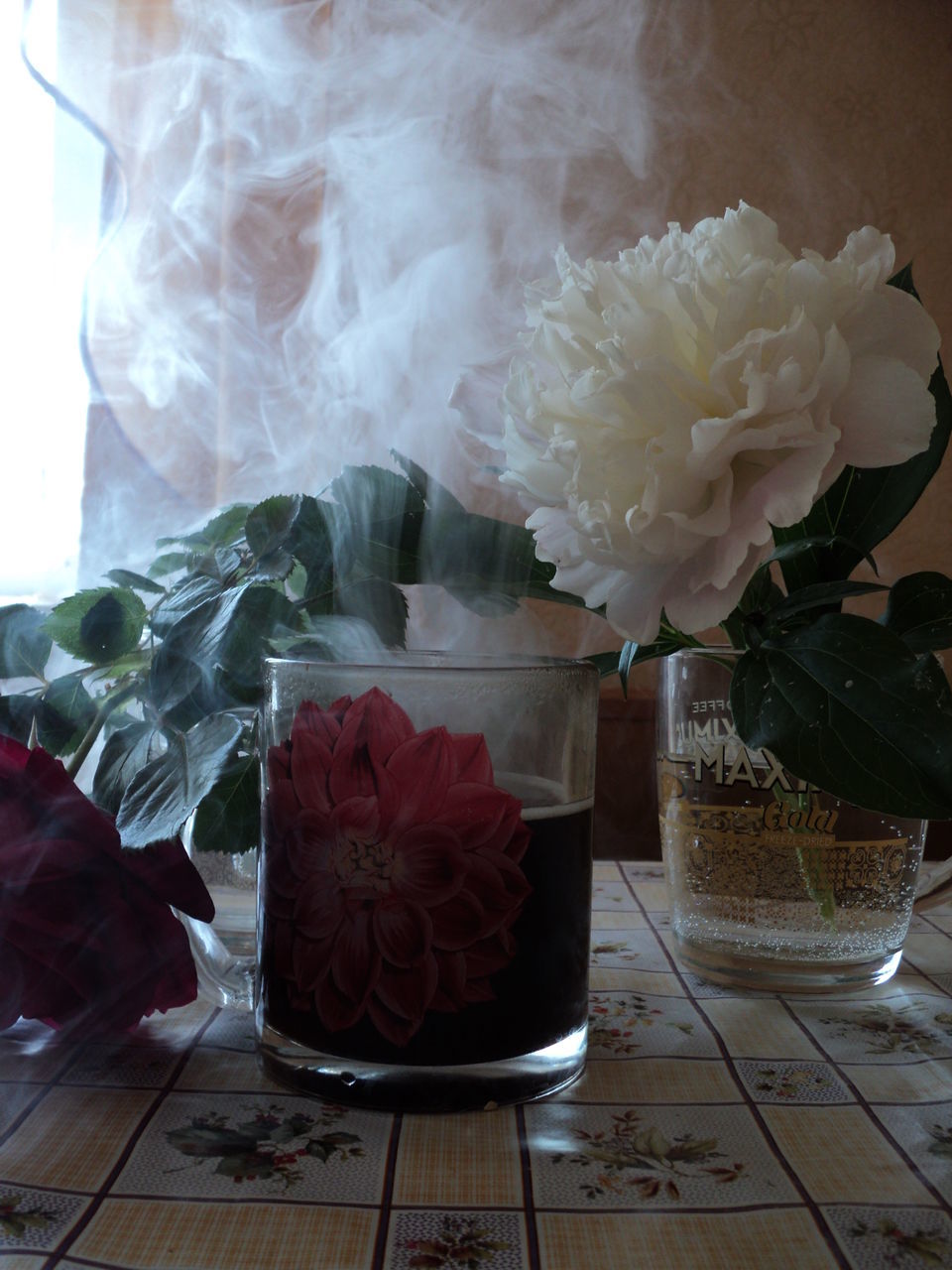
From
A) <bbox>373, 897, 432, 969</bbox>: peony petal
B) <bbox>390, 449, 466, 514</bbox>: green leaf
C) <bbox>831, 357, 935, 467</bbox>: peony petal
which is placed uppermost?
<bbox>831, 357, 935, 467</bbox>: peony petal

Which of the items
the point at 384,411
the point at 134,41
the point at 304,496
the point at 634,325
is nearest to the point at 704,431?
the point at 634,325

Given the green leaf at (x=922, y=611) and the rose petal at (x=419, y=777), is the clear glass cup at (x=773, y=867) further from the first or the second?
the rose petal at (x=419, y=777)

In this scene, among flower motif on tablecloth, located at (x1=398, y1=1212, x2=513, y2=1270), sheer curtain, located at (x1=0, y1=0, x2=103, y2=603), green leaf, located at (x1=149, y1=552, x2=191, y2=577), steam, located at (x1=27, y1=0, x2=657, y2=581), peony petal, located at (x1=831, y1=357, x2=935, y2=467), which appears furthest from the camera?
sheer curtain, located at (x1=0, y1=0, x2=103, y2=603)

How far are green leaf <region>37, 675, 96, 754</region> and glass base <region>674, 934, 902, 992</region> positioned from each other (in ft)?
0.91

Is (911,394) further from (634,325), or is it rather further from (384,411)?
(384,411)

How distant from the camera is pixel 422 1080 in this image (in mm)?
310

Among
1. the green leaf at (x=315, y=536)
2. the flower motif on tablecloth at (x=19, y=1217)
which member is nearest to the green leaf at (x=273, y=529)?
the green leaf at (x=315, y=536)

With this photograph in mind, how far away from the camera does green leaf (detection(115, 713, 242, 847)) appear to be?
1.04ft

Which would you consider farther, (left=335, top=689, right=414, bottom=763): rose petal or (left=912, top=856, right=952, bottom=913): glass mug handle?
(left=912, top=856, right=952, bottom=913): glass mug handle

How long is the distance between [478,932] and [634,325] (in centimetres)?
20

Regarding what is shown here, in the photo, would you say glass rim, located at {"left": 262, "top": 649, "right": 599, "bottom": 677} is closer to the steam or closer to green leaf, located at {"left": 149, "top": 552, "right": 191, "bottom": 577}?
green leaf, located at {"left": 149, "top": 552, "right": 191, "bottom": 577}

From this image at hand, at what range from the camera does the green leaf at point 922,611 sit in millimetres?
407

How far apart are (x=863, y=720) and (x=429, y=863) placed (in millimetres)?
152

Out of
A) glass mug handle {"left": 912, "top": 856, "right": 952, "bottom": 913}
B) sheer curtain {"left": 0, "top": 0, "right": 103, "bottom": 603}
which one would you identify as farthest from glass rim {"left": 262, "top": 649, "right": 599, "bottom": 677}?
sheer curtain {"left": 0, "top": 0, "right": 103, "bottom": 603}
